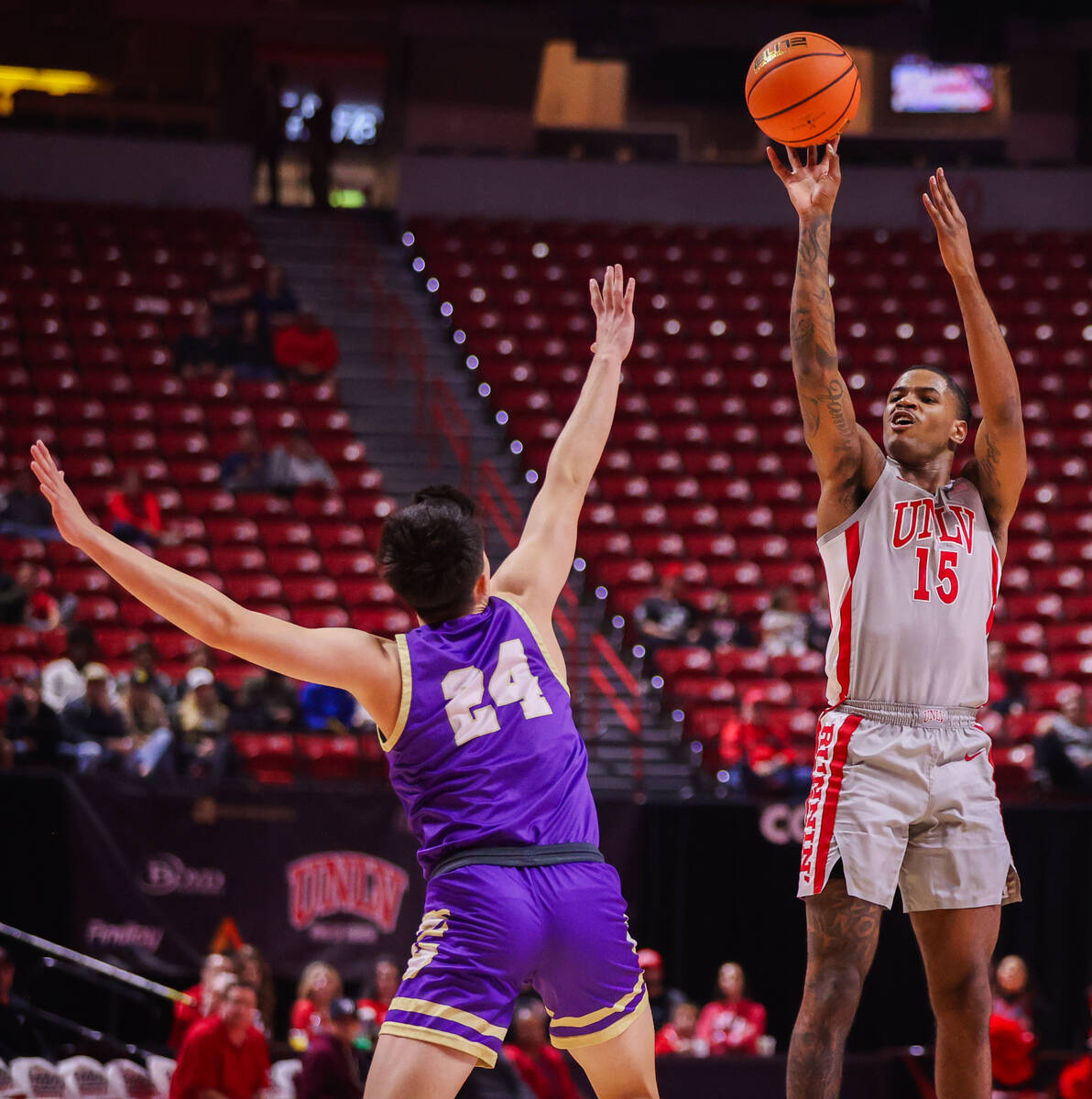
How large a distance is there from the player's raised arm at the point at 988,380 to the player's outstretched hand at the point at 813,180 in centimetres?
28

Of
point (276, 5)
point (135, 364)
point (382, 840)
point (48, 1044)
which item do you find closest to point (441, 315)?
point (135, 364)

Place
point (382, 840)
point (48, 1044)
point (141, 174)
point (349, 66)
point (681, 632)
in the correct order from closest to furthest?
point (48, 1044), point (382, 840), point (681, 632), point (141, 174), point (349, 66)

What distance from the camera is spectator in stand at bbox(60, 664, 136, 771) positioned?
11016 mm

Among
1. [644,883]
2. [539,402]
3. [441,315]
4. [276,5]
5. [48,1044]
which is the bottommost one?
[48,1044]

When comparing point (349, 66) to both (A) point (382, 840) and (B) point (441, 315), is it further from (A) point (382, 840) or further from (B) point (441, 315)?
(A) point (382, 840)

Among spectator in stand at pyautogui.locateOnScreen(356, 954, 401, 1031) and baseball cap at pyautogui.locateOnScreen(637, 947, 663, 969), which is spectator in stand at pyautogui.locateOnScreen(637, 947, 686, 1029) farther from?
spectator in stand at pyautogui.locateOnScreen(356, 954, 401, 1031)

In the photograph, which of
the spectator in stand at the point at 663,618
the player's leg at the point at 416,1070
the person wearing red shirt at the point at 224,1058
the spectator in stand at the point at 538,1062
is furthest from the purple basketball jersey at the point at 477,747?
the spectator in stand at the point at 663,618

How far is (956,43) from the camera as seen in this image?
70.6 feet

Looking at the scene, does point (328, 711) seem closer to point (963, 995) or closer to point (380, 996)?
point (380, 996)

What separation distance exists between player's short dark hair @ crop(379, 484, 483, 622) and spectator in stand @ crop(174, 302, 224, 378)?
528 inches

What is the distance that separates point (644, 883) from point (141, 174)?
1359 cm

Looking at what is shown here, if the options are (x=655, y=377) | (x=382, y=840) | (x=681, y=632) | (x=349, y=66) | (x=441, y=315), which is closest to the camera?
(x=382, y=840)

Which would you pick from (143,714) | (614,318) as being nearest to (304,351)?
(143,714)

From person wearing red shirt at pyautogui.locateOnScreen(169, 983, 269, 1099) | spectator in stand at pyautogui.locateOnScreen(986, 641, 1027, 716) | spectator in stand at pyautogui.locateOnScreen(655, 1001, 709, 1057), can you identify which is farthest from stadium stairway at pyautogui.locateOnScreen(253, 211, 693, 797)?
person wearing red shirt at pyautogui.locateOnScreen(169, 983, 269, 1099)
